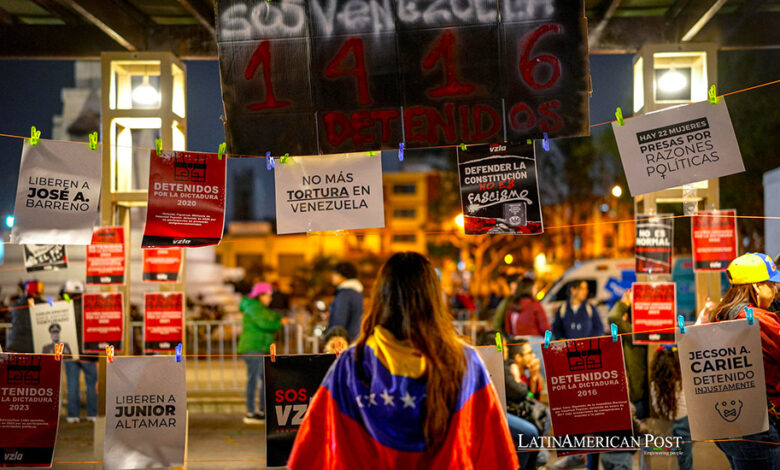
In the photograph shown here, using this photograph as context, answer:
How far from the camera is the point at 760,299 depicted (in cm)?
482

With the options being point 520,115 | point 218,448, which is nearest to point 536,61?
point 520,115

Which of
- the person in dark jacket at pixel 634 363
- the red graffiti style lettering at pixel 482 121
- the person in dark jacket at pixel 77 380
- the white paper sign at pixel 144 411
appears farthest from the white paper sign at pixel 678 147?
the person in dark jacket at pixel 77 380

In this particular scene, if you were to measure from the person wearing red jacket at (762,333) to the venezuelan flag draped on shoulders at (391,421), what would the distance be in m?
2.48

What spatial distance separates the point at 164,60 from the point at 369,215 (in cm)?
267

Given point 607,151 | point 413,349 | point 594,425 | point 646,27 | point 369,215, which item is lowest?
point 594,425

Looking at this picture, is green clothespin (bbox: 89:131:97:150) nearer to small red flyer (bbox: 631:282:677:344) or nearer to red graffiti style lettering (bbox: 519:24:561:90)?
red graffiti style lettering (bbox: 519:24:561:90)

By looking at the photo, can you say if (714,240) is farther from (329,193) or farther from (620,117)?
(329,193)

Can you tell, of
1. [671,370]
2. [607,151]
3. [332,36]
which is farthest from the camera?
[607,151]

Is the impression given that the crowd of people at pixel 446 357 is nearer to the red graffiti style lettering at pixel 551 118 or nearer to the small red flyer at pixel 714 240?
the small red flyer at pixel 714 240

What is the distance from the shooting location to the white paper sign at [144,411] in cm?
498

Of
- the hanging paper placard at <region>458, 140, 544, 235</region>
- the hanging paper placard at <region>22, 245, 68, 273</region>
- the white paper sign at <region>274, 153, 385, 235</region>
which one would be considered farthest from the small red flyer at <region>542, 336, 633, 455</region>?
the hanging paper placard at <region>22, 245, 68, 273</region>

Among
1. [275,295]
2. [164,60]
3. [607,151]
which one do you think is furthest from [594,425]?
[607,151]

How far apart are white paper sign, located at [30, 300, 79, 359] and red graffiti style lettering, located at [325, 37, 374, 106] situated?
3.49m

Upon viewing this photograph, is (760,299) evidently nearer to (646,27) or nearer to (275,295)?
(646,27)
